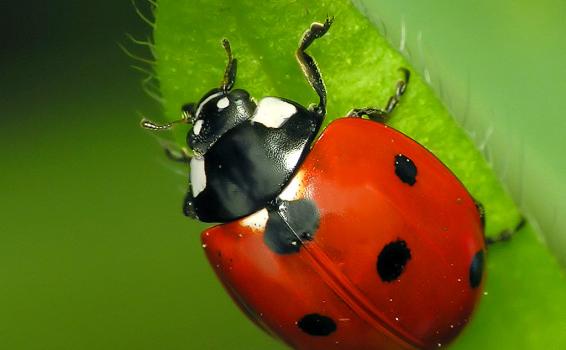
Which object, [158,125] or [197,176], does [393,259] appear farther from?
[158,125]

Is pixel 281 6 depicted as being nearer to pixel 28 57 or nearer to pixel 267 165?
pixel 267 165

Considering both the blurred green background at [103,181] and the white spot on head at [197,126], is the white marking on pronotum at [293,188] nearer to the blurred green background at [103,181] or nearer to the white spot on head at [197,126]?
the white spot on head at [197,126]

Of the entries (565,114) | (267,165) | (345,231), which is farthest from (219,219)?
(565,114)

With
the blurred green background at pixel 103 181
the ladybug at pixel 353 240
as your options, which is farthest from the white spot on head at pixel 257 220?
the blurred green background at pixel 103 181

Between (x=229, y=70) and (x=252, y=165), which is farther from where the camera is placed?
(x=252, y=165)

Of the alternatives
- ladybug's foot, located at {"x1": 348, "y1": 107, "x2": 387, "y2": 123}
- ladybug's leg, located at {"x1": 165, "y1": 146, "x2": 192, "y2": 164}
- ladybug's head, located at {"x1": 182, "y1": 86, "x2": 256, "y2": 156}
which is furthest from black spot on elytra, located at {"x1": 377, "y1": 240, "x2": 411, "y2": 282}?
ladybug's leg, located at {"x1": 165, "y1": 146, "x2": 192, "y2": 164}

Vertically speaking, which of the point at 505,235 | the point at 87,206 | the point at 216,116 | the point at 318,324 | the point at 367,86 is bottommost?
the point at 87,206

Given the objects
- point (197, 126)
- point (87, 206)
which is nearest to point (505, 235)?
point (197, 126)
